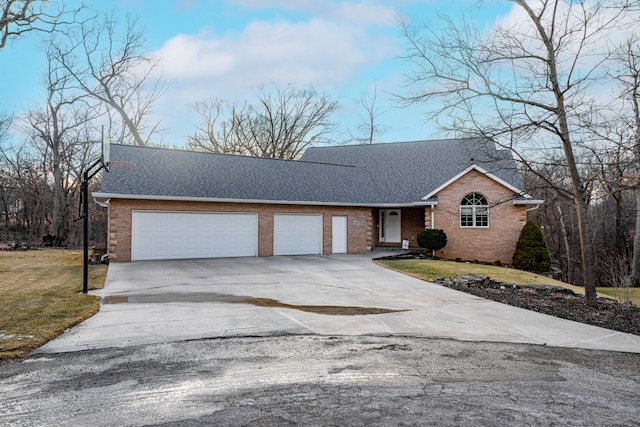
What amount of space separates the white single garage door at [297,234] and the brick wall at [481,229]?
5.92 meters

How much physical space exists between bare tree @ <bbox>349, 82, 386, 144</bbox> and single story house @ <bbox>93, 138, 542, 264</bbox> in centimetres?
1532

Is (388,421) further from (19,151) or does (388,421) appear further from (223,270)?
(19,151)

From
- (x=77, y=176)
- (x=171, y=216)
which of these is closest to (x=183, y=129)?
(x=77, y=176)

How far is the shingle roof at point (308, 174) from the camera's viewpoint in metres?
17.9

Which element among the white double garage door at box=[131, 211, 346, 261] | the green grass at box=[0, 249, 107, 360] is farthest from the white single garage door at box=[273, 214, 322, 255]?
the green grass at box=[0, 249, 107, 360]

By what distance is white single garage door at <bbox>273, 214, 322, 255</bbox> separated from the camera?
19875 mm

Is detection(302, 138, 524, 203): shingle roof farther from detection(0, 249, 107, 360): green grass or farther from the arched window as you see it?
detection(0, 249, 107, 360): green grass

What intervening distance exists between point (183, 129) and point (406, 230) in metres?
23.3

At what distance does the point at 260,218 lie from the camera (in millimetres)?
19312

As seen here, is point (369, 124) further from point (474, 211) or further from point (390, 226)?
point (474, 211)

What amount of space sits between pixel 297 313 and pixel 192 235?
35.6 ft

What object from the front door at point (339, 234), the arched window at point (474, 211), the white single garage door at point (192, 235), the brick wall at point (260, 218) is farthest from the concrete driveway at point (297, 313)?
Answer: the arched window at point (474, 211)

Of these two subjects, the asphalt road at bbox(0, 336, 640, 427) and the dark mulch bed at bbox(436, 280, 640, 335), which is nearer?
the asphalt road at bbox(0, 336, 640, 427)

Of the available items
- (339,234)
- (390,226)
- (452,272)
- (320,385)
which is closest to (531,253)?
(452,272)
